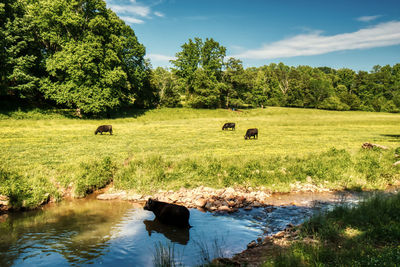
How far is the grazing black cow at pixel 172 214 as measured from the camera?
1045 centimetres

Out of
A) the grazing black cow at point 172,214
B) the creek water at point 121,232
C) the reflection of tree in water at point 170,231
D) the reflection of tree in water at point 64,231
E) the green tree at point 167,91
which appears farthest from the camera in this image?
the green tree at point 167,91

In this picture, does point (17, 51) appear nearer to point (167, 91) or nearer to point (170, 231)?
point (167, 91)

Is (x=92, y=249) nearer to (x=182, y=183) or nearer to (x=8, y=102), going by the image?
(x=182, y=183)

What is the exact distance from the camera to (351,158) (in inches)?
752

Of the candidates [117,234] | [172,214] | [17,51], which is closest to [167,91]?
[17,51]

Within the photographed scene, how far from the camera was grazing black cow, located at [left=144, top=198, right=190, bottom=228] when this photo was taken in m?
10.4

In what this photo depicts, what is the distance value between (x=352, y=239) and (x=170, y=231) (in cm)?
625

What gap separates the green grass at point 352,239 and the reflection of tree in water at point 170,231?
3.77m

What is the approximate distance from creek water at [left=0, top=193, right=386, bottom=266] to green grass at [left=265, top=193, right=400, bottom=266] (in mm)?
1933

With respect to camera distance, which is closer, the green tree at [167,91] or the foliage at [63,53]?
the foliage at [63,53]

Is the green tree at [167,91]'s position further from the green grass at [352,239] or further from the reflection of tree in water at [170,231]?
the green grass at [352,239]

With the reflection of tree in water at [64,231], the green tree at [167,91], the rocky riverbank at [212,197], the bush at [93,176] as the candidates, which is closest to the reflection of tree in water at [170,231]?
the reflection of tree in water at [64,231]

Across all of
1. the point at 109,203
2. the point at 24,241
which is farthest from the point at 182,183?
the point at 24,241

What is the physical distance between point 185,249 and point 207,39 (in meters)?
80.5
